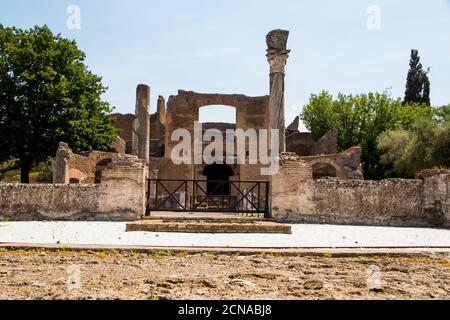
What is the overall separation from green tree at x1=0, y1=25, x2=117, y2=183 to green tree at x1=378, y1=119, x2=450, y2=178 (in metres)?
19.4

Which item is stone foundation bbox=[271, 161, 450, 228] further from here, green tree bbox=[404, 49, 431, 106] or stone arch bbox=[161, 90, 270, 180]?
green tree bbox=[404, 49, 431, 106]

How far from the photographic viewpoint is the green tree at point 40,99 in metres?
23.6

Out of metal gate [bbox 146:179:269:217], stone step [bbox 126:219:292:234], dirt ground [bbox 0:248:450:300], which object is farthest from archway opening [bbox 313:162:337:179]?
dirt ground [bbox 0:248:450:300]

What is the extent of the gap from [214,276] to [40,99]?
2134cm

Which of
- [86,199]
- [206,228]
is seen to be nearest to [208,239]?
[206,228]

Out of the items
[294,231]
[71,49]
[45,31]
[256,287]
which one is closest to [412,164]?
[294,231]

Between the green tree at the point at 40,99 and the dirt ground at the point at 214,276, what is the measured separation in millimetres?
18181

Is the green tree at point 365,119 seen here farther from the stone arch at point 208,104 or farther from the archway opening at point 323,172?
the stone arch at point 208,104

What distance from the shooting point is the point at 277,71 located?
669 inches

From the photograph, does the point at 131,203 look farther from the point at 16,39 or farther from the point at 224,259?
the point at 16,39

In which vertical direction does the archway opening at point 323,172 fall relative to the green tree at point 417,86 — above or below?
below

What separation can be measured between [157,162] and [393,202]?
19.5m

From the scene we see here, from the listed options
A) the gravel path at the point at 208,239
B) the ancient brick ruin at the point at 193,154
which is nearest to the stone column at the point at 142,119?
the ancient brick ruin at the point at 193,154

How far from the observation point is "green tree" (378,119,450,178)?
2652 centimetres
